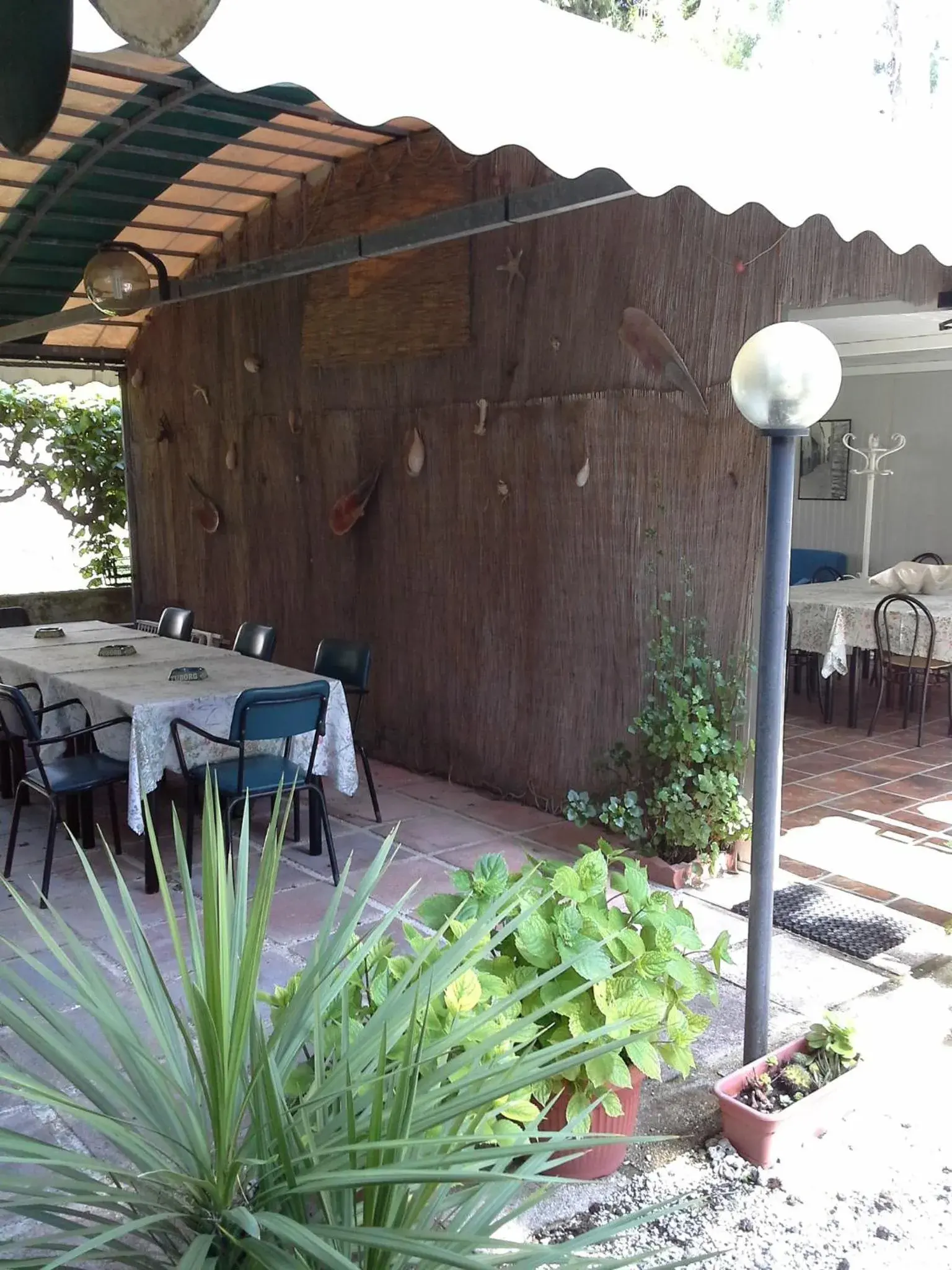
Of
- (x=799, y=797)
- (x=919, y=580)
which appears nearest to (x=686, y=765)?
(x=799, y=797)

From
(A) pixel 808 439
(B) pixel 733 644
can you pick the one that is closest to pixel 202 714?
(B) pixel 733 644

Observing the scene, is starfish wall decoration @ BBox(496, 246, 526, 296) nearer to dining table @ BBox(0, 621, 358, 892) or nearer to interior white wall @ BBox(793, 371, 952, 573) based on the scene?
dining table @ BBox(0, 621, 358, 892)

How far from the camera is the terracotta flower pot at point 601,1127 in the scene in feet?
7.48

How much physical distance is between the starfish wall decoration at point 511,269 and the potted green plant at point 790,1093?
3.58 meters

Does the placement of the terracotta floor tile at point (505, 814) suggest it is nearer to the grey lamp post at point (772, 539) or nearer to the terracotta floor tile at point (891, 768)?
the terracotta floor tile at point (891, 768)

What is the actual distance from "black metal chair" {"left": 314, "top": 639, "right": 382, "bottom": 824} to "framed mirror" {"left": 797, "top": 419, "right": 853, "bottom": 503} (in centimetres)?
614

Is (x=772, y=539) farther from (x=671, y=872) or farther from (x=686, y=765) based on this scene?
(x=671, y=872)

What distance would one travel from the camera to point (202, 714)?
A: 426 cm

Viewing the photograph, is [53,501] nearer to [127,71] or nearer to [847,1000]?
[127,71]

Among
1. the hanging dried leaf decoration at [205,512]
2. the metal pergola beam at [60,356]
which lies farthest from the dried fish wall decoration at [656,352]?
the metal pergola beam at [60,356]

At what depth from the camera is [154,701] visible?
13.7 ft

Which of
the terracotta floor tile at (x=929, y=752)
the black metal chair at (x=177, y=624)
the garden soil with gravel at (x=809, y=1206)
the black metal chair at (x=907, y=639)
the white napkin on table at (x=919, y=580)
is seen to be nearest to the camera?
the garden soil with gravel at (x=809, y=1206)

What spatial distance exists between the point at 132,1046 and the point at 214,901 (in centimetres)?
26

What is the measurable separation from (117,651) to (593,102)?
3905mm
